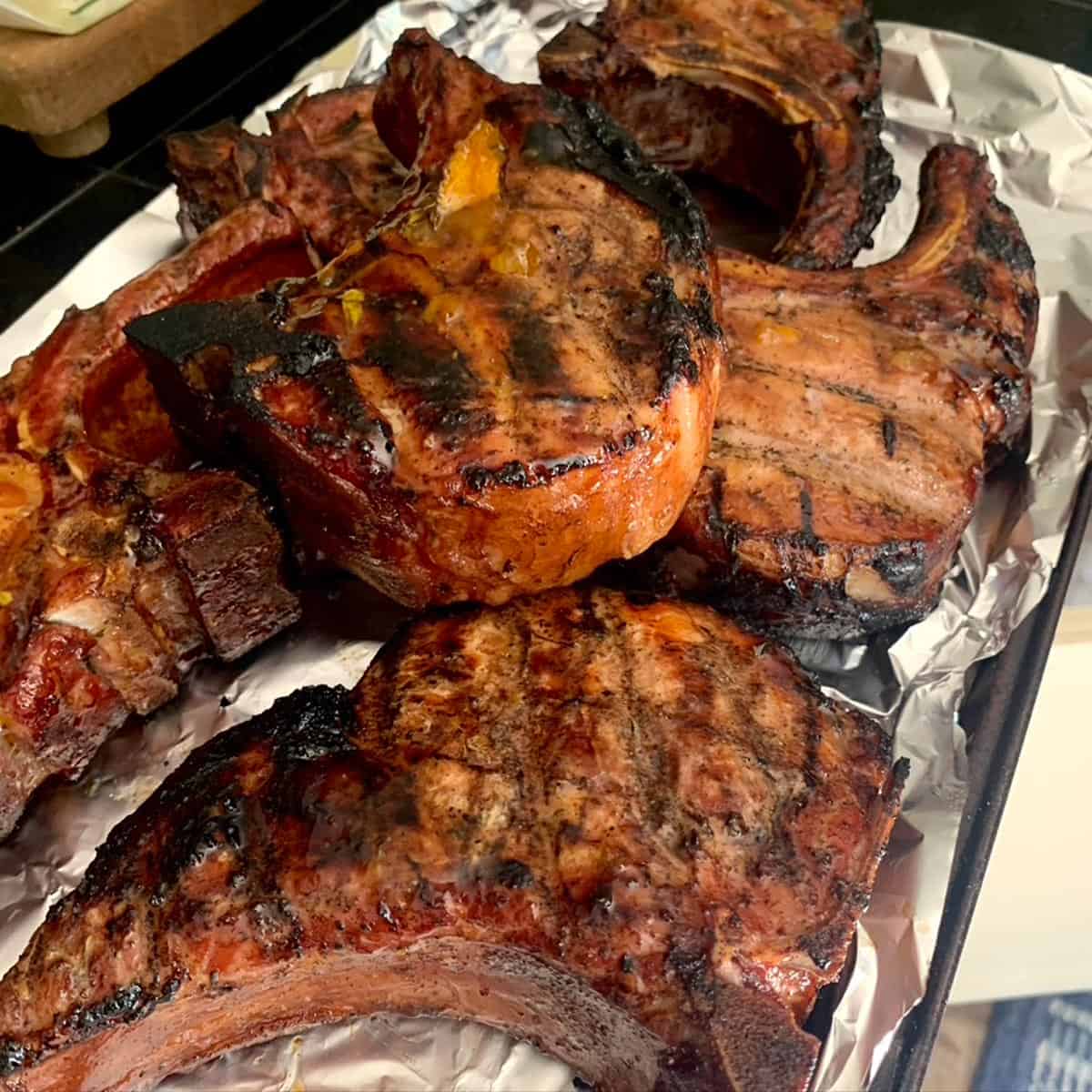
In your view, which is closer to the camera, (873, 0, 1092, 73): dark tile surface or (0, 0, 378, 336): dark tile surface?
(0, 0, 378, 336): dark tile surface

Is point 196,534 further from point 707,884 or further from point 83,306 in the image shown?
point 83,306

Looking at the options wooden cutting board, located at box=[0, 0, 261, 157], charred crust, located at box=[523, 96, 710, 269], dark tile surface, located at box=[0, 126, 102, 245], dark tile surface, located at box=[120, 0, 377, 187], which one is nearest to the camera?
charred crust, located at box=[523, 96, 710, 269]

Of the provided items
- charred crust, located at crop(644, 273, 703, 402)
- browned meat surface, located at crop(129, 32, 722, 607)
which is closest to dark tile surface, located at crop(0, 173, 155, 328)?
browned meat surface, located at crop(129, 32, 722, 607)

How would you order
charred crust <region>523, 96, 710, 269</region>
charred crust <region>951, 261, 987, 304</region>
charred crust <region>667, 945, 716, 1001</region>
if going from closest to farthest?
charred crust <region>667, 945, 716, 1001</region> < charred crust <region>523, 96, 710, 269</region> < charred crust <region>951, 261, 987, 304</region>

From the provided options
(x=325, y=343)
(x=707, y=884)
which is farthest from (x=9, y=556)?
(x=707, y=884)

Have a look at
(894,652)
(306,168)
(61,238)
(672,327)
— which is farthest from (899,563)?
(61,238)

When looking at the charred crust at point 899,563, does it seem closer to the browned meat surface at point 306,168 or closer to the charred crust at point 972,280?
the charred crust at point 972,280

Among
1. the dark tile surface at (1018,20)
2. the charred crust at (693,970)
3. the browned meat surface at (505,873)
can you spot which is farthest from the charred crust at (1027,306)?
the dark tile surface at (1018,20)

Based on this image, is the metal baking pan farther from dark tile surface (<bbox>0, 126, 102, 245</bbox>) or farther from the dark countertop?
dark tile surface (<bbox>0, 126, 102, 245</bbox>)
